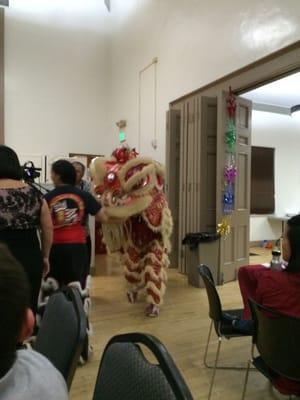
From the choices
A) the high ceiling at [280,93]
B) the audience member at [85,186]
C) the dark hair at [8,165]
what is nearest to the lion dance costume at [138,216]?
the audience member at [85,186]

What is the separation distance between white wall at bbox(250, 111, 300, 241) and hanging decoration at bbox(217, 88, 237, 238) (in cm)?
320

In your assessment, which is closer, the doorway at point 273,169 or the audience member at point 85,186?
the audience member at point 85,186

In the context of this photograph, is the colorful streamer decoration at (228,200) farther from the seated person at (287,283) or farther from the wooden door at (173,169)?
the seated person at (287,283)

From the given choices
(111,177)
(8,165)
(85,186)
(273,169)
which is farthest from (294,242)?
(273,169)

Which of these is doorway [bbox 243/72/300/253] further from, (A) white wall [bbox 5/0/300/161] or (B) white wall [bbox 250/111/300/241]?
(A) white wall [bbox 5/0/300/161]

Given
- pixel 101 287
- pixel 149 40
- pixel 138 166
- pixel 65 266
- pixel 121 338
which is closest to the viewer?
pixel 121 338

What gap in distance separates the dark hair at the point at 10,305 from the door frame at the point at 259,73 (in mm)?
3647

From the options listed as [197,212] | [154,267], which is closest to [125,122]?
[197,212]

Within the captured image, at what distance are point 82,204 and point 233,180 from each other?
2.68m

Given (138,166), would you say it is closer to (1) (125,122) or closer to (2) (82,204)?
(2) (82,204)

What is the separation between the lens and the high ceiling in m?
5.99

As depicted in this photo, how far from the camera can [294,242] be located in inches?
69.0

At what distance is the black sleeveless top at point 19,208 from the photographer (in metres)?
2.03

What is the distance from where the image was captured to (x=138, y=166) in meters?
3.35
